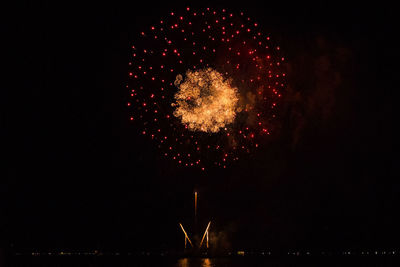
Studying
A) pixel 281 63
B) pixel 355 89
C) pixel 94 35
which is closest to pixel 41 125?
pixel 94 35

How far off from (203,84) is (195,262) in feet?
7.63

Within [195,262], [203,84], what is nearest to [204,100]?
[203,84]

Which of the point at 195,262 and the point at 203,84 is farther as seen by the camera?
the point at 195,262

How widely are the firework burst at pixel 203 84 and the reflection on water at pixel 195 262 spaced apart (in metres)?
1.41

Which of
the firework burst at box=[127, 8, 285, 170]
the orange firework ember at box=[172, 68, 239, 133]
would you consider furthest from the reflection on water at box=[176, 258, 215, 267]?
the orange firework ember at box=[172, 68, 239, 133]

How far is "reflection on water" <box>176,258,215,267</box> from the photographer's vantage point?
491cm

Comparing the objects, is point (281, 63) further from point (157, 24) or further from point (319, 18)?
point (157, 24)

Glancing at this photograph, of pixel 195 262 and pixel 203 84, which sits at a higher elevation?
pixel 203 84

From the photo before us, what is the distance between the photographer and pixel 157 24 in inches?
239

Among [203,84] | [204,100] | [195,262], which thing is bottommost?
[195,262]

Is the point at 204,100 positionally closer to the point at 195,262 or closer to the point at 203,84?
the point at 203,84

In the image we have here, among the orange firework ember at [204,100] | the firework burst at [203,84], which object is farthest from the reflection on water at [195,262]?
the orange firework ember at [204,100]

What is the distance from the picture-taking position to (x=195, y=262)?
5.30 m

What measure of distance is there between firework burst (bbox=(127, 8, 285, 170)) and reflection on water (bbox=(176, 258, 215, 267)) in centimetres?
141
